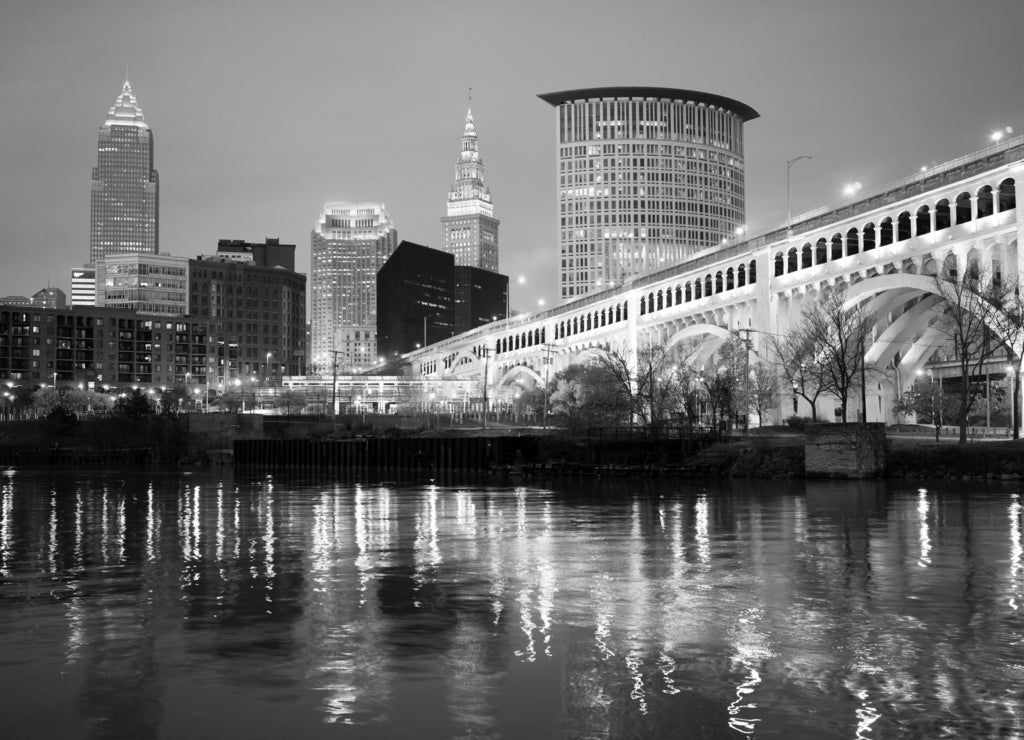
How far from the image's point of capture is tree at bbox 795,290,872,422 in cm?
7943

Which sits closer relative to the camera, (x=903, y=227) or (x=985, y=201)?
(x=985, y=201)

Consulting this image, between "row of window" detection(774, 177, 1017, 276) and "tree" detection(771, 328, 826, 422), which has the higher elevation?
"row of window" detection(774, 177, 1017, 276)

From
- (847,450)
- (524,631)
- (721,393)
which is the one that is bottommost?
(524,631)

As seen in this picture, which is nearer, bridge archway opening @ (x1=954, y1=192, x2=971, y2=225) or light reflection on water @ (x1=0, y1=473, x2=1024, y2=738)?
light reflection on water @ (x1=0, y1=473, x2=1024, y2=738)

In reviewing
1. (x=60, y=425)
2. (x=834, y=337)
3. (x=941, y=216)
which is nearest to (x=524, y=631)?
(x=941, y=216)

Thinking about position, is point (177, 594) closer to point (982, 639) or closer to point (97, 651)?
point (97, 651)

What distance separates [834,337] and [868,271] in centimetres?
664

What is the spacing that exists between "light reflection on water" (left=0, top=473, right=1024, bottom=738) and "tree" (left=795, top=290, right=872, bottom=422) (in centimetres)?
4899

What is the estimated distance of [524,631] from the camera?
15.3 m

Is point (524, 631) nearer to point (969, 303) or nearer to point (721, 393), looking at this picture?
point (969, 303)

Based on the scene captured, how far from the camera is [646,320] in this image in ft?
431

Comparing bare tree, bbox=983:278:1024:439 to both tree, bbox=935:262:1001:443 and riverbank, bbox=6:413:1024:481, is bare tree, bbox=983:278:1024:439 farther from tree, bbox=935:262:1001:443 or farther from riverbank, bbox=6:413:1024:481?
riverbank, bbox=6:413:1024:481

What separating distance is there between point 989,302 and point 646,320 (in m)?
67.6

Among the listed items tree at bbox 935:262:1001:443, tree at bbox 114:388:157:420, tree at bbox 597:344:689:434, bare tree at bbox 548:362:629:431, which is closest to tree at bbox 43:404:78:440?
tree at bbox 114:388:157:420
